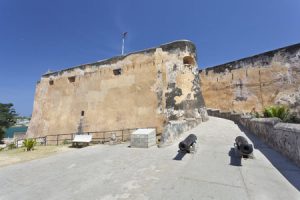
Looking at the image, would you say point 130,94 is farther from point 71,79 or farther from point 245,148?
point 245,148

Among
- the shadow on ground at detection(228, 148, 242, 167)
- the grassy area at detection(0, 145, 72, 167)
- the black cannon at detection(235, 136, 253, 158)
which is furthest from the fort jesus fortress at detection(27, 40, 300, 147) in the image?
the grassy area at detection(0, 145, 72, 167)

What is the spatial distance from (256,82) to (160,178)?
1607cm

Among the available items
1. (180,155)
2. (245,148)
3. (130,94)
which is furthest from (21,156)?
(245,148)

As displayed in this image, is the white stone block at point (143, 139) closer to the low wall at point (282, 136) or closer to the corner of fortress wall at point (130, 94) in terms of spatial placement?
the corner of fortress wall at point (130, 94)

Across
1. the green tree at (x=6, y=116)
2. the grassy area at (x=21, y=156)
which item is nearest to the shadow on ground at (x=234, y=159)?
the grassy area at (x=21, y=156)

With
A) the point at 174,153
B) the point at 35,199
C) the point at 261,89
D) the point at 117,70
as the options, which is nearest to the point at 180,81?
the point at 117,70

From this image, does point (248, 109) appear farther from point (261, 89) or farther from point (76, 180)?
point (76, 180)

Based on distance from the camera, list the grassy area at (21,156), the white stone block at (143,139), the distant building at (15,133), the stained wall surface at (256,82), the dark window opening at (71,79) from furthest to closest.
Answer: the distant building at (15,133) → the dark window opening at (71,79) → the stained wall surface at (256,82) → the white stone block at (143,139) → the grassy area at (21,156)

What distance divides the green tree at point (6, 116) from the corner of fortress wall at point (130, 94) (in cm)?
2004

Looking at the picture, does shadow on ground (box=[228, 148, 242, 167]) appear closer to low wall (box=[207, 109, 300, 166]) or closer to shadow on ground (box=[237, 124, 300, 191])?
shadow on ground (box=[237, 124, 300, 191])

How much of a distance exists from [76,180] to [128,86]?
10064 millimetres

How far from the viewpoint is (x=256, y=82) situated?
1669 cm

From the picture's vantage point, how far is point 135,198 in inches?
127

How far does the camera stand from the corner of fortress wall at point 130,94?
12.2 m
